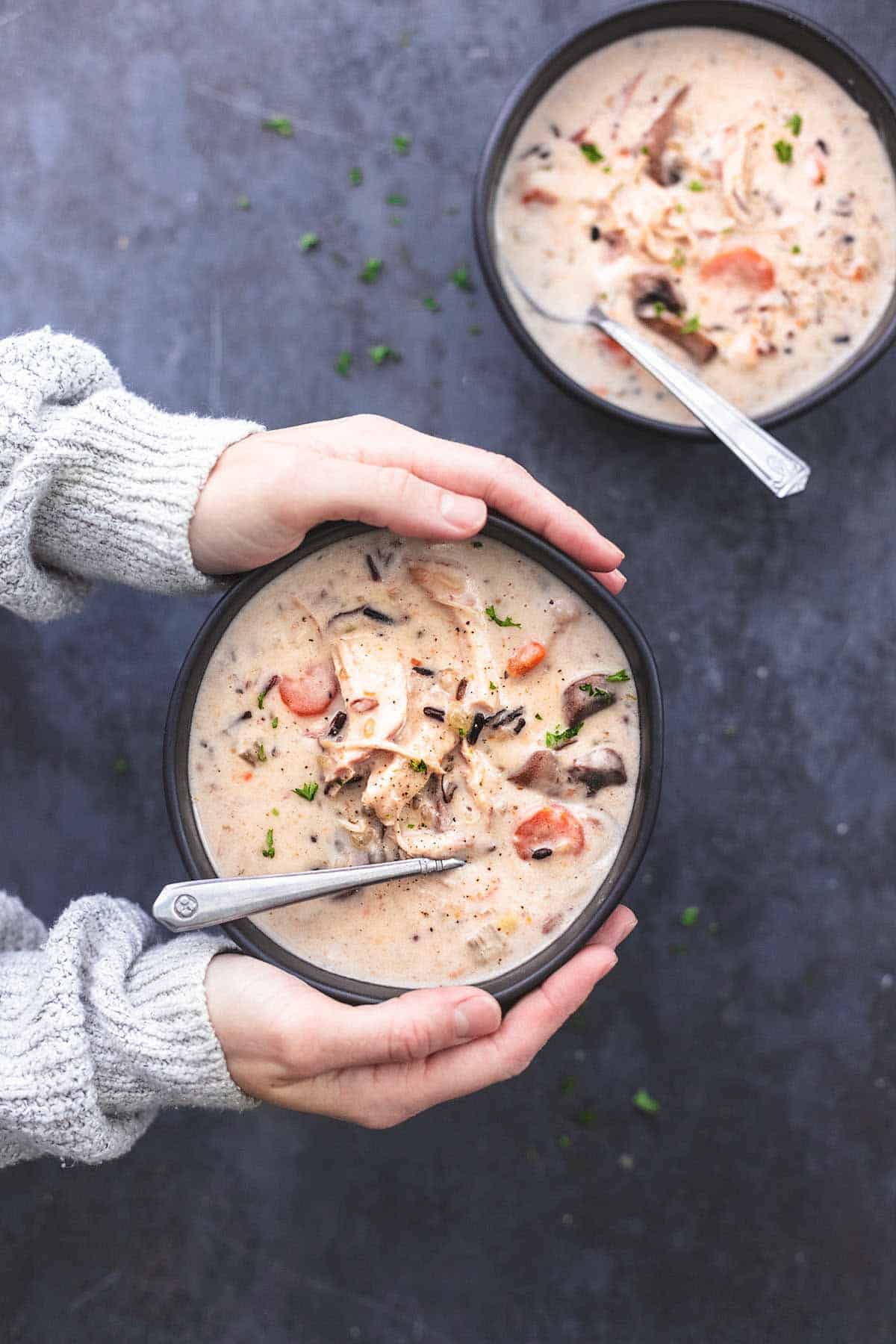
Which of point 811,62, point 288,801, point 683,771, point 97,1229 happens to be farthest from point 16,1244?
point 811,62

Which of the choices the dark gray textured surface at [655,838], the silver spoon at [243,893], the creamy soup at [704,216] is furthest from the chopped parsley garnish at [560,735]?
the creamy soup at [704,216]

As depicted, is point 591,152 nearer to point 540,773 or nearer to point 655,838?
point 540,773

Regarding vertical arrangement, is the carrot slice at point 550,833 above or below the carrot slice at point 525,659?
below

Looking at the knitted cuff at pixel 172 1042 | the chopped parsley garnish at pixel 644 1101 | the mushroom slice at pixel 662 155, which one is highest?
the mushroom slice at pixel 662 155

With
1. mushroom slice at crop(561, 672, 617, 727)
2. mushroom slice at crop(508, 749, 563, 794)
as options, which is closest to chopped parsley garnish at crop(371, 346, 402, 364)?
mushroom slice at crop(561, 672, 617, 727)

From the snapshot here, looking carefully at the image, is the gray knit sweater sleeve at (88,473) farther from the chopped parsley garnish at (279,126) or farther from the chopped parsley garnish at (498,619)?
the chopped parsley garnish at (279,126)

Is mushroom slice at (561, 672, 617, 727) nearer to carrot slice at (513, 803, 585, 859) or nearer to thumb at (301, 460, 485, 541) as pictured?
carrot slice at (513, 803, 585, 859)
